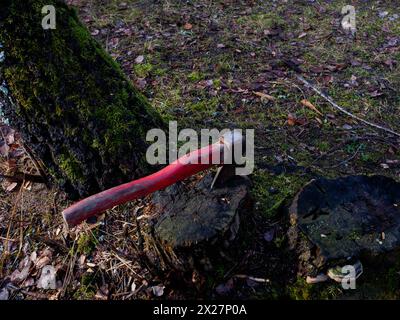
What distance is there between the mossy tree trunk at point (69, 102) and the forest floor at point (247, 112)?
394mm

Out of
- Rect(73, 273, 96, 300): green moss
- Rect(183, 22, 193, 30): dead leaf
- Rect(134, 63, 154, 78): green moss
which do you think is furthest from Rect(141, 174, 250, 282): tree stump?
Rect(183, 22, 193, 30): dead leaf

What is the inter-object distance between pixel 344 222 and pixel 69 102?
2041 millimetres

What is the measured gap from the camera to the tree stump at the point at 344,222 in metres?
2.40

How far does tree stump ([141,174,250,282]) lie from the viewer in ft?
7.89

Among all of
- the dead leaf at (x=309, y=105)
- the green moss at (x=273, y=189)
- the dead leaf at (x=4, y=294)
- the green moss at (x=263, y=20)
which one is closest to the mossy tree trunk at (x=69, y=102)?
the dead leaf at (x=4, y=294)

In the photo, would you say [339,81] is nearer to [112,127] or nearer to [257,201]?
[257,201]

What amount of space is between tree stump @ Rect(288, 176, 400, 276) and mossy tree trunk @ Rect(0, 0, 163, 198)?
1.25 meters

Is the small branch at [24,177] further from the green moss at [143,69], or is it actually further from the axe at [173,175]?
the green moss at [143,69]

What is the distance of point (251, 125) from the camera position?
4.11 meters

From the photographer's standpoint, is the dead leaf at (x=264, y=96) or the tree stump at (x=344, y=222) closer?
the tree stump at (x=344, y=222)

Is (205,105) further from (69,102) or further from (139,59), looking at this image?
(69,102)

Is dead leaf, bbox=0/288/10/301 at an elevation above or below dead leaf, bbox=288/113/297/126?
below

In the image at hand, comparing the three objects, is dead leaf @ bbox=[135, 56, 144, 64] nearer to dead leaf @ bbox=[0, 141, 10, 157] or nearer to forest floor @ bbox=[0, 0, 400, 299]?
forest floor @ bbox=[0, 0, 400, 299]

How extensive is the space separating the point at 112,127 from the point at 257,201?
49.1 inches
